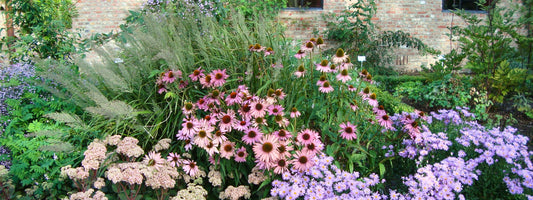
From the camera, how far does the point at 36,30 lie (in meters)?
2.89

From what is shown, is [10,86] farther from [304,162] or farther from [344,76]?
[344,76]

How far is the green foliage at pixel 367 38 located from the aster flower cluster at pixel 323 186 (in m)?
4.90

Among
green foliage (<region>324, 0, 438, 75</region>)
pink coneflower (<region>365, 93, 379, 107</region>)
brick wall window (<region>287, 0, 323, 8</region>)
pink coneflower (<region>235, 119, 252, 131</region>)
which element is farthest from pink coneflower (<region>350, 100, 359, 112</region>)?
brick wall window (<region>287, 0, 323, 8</region>)

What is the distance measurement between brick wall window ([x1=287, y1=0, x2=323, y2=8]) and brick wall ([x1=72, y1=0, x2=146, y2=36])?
3.12 meters

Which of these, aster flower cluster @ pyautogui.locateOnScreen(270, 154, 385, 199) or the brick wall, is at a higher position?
the brick wall

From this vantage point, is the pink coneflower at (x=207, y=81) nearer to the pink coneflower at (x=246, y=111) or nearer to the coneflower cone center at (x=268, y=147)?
the pink coneflower at (x=246, y=111)

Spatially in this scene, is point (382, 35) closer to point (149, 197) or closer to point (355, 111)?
point (355, 111)

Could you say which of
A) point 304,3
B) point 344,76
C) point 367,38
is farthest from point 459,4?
point 344,76

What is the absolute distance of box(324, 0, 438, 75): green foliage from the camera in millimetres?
6527

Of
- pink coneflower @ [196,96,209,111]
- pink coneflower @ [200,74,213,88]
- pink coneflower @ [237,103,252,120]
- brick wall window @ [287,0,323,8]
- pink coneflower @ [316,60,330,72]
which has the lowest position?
pink coneflower @ [237,103,252,120]

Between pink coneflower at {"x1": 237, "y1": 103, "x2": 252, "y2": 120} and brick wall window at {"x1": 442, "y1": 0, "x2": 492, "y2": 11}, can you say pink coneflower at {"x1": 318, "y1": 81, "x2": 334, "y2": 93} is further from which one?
brick wall window at {"x1": 442, "y1": 0, "x2": 492, "y2": 11}

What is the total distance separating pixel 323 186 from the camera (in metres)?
1.73

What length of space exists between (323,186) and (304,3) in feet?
20.1

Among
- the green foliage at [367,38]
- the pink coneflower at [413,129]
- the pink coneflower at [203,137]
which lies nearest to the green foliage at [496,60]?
the green foliage at [367,38]
